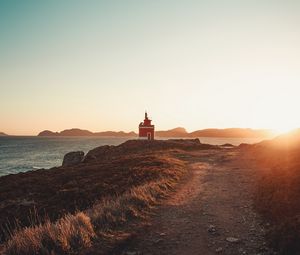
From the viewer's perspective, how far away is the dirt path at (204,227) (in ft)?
28.4

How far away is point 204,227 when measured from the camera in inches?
412

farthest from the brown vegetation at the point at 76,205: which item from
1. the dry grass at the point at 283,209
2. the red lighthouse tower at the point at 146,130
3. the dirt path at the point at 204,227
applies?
the red lighthouse tower at the point at 146,130

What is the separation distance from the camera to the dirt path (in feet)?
28.4

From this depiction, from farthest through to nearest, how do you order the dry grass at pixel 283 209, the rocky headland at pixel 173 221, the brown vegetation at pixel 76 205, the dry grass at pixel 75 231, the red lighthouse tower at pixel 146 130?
1. the red lighthouse tower at pixel 146 130
2. the brown vegetation at pixel 76 205
3. the rocky headland at pixel 173 221
4. the dry grass at pixel 75 231
5. the dry grass at pixel 283 209

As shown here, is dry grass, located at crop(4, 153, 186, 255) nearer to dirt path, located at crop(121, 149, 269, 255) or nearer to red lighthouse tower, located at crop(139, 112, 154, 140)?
dirt path, located at crop(121, 149, 269, 255)

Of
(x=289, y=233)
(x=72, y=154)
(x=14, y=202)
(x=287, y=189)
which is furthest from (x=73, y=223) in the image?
(x=72, y=154)

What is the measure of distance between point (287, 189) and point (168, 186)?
7.07 metres

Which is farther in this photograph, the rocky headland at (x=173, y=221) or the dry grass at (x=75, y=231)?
the rocky headland at (x=173, y=221)

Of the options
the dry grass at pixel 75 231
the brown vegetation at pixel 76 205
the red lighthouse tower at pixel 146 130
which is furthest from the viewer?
the red lighthouse tower at pixel 146 130

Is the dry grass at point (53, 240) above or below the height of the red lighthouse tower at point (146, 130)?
below

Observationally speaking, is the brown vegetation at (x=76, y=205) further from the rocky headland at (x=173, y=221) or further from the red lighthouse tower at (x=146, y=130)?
the red lighthouse tower at (x=146, y=130)

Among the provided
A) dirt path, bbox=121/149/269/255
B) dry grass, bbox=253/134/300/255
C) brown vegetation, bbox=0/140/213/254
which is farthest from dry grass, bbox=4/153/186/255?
dry grass, bbox=253/134/300/255

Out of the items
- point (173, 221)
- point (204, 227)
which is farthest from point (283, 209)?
point (173, 221)

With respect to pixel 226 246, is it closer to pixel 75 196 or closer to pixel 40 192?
pixel 75 196
